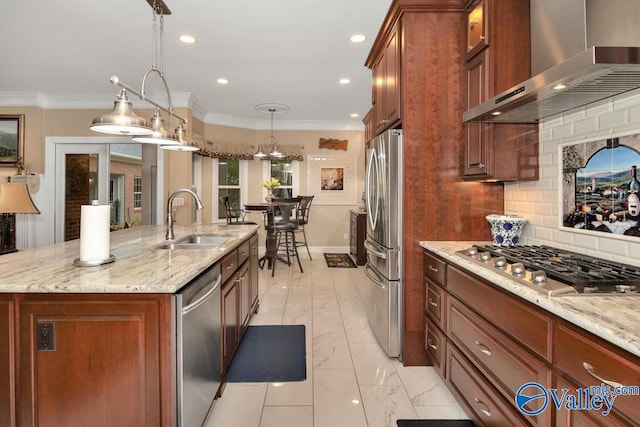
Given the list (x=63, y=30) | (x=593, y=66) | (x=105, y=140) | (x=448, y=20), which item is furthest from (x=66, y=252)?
(x=105, y=140)

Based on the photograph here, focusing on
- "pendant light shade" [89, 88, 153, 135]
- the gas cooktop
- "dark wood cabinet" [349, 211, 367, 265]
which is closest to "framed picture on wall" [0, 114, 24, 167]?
"pendant light shade" [89, 88, 153, 135]

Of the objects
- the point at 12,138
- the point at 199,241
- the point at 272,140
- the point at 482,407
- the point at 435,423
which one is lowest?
the point at 435,423

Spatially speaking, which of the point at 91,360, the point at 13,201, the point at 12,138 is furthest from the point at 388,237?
the point at 12,138

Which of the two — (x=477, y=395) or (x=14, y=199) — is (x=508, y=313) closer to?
(x=477, y=395)

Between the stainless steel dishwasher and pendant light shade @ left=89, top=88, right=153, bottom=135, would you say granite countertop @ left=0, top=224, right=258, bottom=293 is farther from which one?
pendant light shade @ left=89, top=88, right=153, bottom=135

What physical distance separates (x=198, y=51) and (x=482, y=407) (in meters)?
3.84

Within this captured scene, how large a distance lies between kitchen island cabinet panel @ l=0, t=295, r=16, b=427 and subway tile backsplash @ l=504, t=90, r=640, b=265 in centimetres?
263

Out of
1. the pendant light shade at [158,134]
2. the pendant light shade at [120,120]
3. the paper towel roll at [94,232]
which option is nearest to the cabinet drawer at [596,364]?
the paper towel roll at [94,232]

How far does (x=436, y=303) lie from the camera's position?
216 centimetres

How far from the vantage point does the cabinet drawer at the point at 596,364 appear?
84 centimetres

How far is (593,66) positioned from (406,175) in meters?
1.28

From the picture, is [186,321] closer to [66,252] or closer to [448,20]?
[66,252]

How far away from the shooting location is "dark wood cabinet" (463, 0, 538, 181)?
2.01 m

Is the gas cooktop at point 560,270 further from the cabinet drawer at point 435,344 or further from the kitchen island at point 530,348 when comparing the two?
the cabinet drawer at point 435,344
